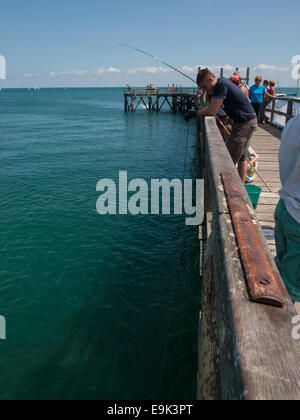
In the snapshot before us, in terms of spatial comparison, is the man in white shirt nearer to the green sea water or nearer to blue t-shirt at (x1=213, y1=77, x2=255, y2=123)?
blue t-shirt at (x1=213, y1=77, x2=255, y2=123)

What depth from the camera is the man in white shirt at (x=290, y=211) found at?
2.06 meters

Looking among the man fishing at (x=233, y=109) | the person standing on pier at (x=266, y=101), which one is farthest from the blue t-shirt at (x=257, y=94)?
the man fishing at (x=233, y=109)

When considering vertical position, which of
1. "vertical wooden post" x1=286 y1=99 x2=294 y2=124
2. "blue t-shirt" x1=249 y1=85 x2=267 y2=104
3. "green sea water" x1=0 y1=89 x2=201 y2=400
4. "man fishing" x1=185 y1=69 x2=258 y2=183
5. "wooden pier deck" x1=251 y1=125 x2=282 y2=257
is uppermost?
"blue t-shirt" x1=249 y1=85 x2=267 y2=104

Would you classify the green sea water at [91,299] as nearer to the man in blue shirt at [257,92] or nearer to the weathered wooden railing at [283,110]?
the weathered wooden railing at [283,110]

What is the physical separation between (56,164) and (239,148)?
14500mm

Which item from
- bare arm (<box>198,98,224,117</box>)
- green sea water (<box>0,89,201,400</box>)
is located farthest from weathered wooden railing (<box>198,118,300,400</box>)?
green sea water (<box>0,89,201,400</box>)

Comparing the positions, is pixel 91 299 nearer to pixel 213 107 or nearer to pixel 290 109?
pixel 213 107

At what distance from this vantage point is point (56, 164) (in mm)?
17594

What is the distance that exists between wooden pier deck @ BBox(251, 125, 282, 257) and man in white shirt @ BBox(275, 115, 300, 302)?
0.62ft

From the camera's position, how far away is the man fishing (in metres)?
4.41

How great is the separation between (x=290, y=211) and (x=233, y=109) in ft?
10.2

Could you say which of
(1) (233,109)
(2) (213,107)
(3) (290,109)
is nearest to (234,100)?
(1) (233,109)
